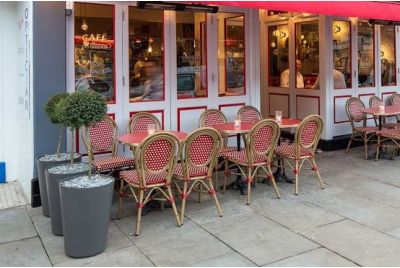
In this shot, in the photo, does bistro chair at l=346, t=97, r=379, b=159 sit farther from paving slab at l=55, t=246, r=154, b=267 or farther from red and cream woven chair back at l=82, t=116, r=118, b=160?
paving slab at l=55, t=246, r=154, b=267

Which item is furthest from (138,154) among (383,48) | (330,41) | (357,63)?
(383,48)

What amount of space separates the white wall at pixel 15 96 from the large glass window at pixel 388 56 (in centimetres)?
698

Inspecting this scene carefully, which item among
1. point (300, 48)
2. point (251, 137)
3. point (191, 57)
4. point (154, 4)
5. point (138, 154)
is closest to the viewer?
point (138, 154)

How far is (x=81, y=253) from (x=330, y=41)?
6.27m

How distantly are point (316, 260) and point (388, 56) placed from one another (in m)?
7.02

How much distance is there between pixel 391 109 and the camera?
26.8ft

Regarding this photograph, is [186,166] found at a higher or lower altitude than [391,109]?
lower

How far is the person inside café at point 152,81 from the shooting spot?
6.61 m

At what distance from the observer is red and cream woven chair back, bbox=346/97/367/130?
8197mm

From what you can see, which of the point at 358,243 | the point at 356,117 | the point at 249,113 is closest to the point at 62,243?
the point at 358,243

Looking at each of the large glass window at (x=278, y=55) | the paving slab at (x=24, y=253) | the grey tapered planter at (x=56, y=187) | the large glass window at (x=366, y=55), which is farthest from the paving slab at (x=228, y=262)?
the large glass window at (x=366, y=55)

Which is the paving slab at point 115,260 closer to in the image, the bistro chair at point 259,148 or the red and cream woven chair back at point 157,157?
the red and cream woven chair back at point 157,157

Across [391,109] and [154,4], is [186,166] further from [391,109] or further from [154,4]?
[391,109]

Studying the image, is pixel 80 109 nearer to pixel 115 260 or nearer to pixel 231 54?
pixel 115 260
